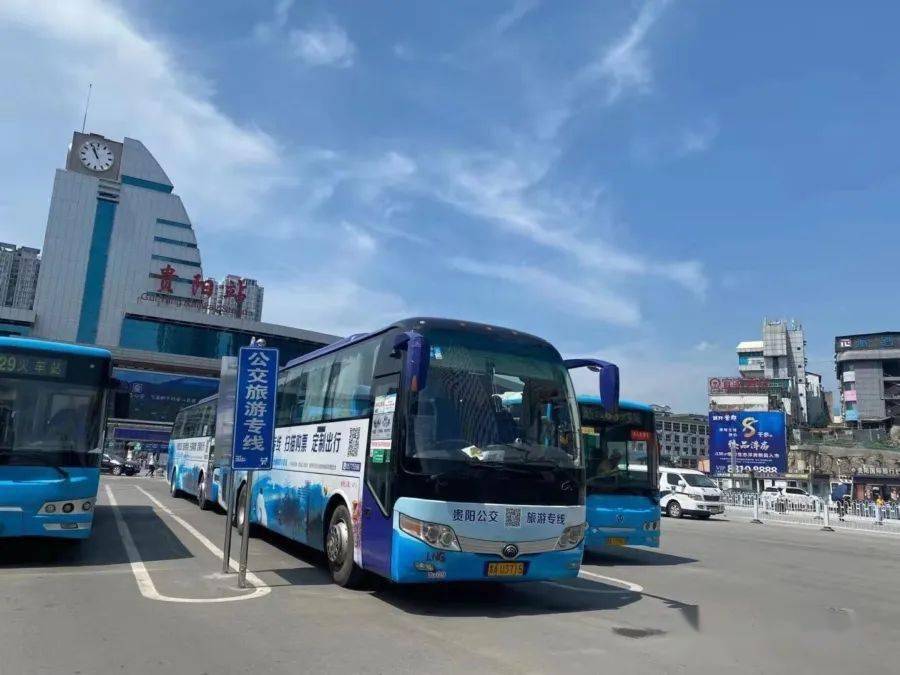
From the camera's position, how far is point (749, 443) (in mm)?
34938

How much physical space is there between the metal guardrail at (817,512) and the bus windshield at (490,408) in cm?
2195

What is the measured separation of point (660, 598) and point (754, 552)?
25.6 ft

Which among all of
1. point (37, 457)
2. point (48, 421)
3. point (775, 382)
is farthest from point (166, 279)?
point (775, 382)

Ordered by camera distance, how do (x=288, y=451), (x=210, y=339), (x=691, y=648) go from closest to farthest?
(x=691, y=648)
(x=288, y=451)
(x=210, y=339)

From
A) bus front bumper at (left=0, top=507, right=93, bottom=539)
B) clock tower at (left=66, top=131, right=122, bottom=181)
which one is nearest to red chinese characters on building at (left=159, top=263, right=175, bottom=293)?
clock tower at (left=66, top=131, right=122, bottom=181)

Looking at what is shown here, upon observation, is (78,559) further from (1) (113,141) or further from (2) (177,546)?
(1) (113,141)

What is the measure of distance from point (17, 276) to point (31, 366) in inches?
5138

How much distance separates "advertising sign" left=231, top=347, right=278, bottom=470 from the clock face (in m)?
81.5

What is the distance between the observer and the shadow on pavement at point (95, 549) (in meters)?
9.29

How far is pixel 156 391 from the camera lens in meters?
68.8

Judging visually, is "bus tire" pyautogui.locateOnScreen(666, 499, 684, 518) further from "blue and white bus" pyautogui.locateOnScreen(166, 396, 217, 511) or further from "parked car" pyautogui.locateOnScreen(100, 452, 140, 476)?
"parked car" pyautogui.locateOnScreen(100, 452, 140, 476)

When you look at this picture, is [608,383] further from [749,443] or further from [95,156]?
[95,156]

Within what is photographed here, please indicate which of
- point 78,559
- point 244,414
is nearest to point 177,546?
point 78,559

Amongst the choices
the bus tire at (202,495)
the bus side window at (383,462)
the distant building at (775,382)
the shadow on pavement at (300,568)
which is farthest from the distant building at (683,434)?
the bus side window at (383,462)
